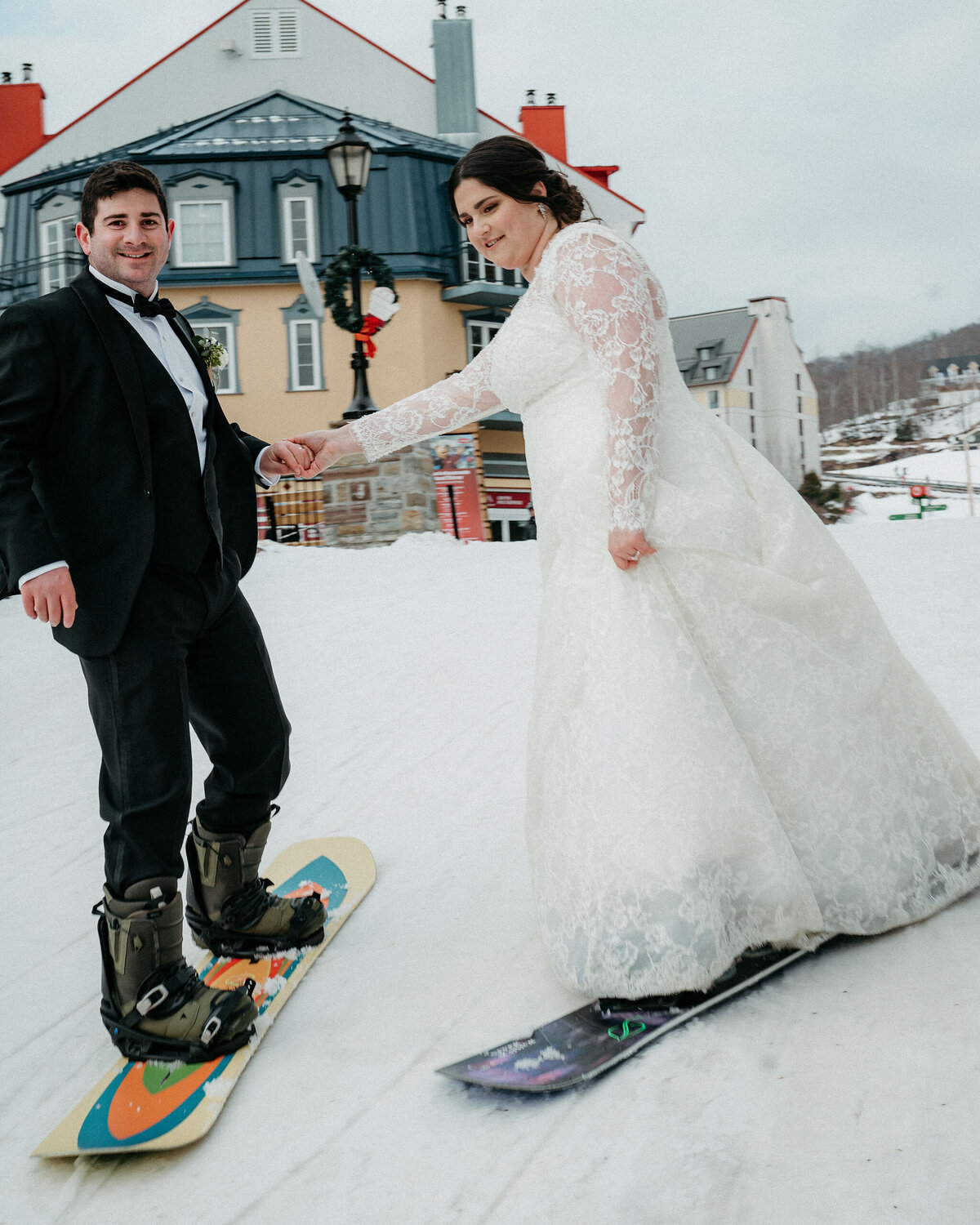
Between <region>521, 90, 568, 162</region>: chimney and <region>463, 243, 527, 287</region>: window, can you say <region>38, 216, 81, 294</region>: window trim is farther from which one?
<region>521, 90, 568, 162</region>: chimney

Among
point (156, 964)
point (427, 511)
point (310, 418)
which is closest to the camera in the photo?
point (156, 964)

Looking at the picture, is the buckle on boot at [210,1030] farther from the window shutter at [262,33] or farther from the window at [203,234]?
the window shutter at [262,33]

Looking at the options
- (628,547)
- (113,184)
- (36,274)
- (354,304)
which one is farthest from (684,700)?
(36,274)

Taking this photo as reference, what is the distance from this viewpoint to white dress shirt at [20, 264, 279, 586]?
86.6 inches

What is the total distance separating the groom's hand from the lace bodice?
617 mm

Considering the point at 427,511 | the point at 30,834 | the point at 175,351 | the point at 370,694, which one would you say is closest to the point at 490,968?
the point at 175,351

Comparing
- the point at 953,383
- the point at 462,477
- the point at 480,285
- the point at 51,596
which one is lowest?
the point at 51,596

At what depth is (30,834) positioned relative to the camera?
3783mm

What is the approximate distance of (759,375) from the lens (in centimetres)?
3678

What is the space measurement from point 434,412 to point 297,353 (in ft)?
53.3

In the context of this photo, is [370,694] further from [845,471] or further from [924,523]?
[845,471]

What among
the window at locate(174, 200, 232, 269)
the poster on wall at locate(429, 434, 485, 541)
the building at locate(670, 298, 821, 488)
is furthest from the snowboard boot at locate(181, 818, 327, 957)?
the building at locate(670, 298, 821, 488)

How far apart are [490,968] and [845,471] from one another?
34.1 meters

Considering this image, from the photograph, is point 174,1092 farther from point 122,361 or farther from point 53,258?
point 53,258
